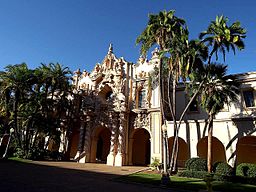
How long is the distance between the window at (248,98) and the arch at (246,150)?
384cm

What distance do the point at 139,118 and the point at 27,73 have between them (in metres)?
16.6

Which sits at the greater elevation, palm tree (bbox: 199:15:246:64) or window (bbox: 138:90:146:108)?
palm tree (bbox: 199:15:246:64)

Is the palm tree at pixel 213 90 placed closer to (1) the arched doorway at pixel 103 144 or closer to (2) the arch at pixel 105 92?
(2) the arch at pixel 105 92

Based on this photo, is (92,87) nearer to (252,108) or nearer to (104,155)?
(104,155)

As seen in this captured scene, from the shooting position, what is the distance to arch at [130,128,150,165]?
1127 inches

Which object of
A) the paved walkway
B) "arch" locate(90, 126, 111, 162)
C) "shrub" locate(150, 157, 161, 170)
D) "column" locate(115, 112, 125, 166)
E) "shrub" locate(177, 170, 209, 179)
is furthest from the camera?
"arch" locate(90, 126, 111, 162)

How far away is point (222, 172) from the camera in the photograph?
17.3 meters

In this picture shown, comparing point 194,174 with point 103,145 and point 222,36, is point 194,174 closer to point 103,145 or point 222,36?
point 222,36

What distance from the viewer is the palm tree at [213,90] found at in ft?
61.9

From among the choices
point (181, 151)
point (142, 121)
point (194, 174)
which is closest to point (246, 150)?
point (181, 151)

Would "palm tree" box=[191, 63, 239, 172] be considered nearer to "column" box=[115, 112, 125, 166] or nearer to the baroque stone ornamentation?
the baroque stone ornamentation

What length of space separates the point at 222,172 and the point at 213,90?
7.29 meters

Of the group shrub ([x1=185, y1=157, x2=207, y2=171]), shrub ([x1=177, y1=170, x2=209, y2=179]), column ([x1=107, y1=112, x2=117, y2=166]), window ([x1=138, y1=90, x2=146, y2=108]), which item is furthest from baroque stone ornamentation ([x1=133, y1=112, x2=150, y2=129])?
shrub ([x1=177, y1=170, x2=209, y2=179])

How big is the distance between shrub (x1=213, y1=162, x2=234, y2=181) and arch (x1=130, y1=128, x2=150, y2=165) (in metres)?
12.0
